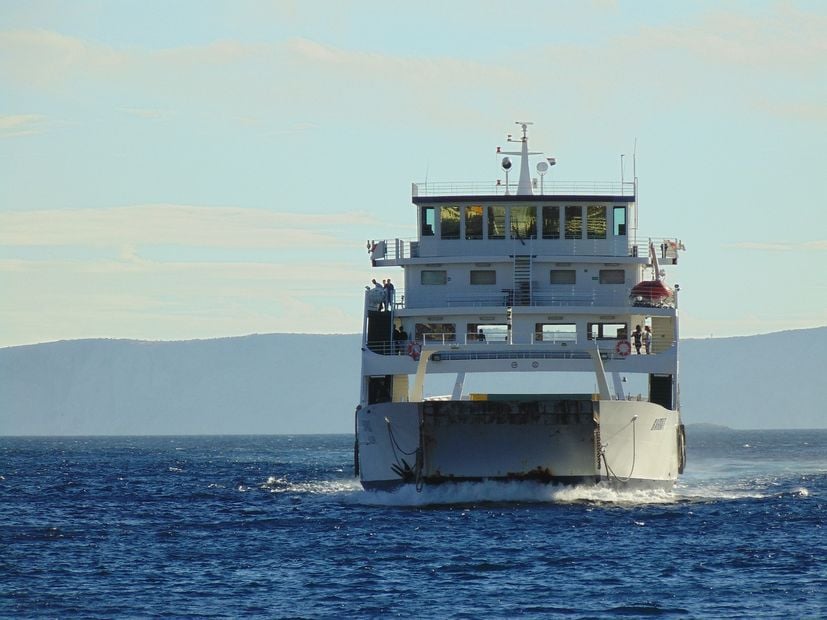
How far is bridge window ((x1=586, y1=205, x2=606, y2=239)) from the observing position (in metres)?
53.7

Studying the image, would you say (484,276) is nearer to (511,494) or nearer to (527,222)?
(527,222)

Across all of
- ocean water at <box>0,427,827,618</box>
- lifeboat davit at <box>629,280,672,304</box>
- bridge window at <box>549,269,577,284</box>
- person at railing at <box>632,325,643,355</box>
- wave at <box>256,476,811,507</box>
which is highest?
bridge window at <box>549,269,577,284</box>

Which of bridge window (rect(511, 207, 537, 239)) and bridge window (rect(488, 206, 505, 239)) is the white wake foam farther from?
bridge window (rect(488, 206, 505, 239))

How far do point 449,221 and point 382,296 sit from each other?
3391 millimetres

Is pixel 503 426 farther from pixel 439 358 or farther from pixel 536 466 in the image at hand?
pixel 439 358

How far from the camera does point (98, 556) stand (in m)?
36.8

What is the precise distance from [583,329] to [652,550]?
15989 millimetres

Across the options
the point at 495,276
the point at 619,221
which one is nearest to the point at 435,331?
the point at 495,276

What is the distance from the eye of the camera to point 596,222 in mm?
53750

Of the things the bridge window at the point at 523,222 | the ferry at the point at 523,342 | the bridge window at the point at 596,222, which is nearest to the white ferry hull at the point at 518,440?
the ferry at the point at 523,342

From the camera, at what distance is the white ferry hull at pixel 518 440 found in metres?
43.7

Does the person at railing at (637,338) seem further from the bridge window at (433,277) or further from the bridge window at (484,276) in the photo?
the bridge window at (433,277)

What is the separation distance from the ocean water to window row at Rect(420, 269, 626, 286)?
7326 mm

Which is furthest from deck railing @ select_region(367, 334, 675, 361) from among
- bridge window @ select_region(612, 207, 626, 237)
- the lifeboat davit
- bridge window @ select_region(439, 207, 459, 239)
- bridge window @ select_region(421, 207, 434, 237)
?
bridge window @ select_region(612, 207, 626, 237)
